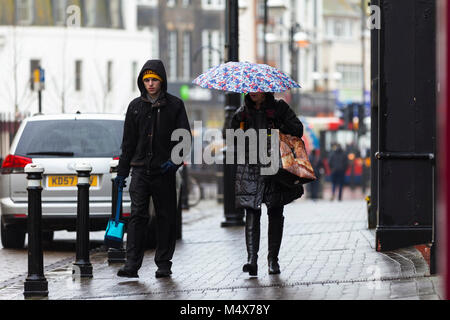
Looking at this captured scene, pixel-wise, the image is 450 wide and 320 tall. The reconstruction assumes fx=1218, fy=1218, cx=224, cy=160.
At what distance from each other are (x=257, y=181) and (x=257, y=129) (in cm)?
43

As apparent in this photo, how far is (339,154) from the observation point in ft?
118

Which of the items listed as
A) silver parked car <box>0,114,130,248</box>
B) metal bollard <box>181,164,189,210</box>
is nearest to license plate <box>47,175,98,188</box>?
silver parked car <box>0,114,130,248</box>

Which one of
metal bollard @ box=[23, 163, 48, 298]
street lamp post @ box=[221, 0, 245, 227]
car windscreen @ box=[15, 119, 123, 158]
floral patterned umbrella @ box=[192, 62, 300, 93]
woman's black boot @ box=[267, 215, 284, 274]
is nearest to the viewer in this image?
metal bollard @ box=[23, 163, 48, 298]

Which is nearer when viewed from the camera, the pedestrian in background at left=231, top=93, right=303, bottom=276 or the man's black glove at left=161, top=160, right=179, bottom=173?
the pedestrian in background at left=231, top=93, right=303, bottom=276

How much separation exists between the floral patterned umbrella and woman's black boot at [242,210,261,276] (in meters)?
1.03

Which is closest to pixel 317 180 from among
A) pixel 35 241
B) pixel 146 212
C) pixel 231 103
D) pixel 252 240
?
pixel 231 103

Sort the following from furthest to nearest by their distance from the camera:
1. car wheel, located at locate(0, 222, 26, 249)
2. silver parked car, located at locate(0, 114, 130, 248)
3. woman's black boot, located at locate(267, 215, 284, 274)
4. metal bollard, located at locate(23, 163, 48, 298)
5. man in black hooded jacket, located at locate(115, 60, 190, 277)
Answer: car wheel, located at locate(0, 222, 26, 249) < silver parked car, located at locate(0, 114, 130, 248) < man in black hooded jacket, located at locate(115, 60, 190, 277) < woman's black boot, located at locate(267, 215, 284, 274) < metal bollard, located at locate(23, 163, 48, 298)

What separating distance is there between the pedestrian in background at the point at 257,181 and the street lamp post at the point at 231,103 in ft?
24.0

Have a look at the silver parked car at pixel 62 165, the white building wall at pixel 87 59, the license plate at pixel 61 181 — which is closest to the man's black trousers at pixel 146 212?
the silver parked car at pixel 62 165

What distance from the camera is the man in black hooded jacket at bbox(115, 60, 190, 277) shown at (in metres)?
10.2

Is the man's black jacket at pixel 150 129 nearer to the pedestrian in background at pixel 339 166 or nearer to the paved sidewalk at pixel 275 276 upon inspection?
the paved sidewalk at pixel 275 276

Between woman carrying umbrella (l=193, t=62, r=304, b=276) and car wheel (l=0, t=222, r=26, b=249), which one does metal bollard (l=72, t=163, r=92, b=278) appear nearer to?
woman carrying umbrella (l=193, t=62, r=304, b=276)

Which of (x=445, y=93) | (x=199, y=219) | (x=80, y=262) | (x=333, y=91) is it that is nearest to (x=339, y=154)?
(x=199, y=219)
